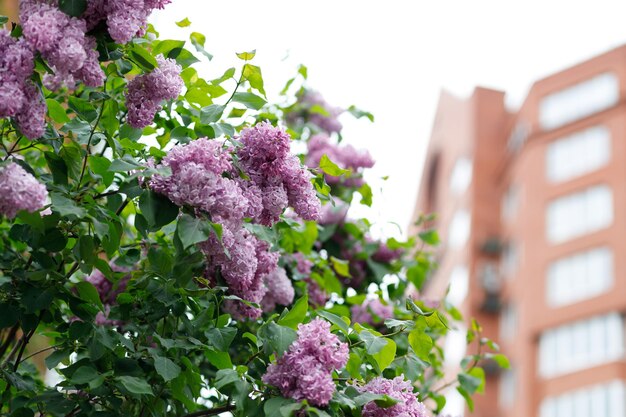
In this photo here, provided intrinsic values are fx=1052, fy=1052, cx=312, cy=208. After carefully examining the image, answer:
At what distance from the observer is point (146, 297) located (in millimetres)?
3805

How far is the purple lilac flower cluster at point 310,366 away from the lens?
121 inches

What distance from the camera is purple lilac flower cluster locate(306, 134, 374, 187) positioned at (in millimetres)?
6004

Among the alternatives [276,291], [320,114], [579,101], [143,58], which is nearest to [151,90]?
[143,58]

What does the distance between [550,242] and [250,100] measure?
3504 centimetres

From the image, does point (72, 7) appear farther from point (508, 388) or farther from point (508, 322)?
point (508, 322)

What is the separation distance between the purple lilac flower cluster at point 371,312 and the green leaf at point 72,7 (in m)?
2.80

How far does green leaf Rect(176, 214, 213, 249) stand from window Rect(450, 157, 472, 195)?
140 feet

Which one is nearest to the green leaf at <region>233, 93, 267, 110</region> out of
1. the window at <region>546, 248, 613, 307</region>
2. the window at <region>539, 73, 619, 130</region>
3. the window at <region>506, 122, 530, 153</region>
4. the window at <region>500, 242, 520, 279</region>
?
the window at <region>546, 248, 613, 307</region>

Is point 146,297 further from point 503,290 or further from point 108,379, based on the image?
point 503,290

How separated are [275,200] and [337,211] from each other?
2461mm

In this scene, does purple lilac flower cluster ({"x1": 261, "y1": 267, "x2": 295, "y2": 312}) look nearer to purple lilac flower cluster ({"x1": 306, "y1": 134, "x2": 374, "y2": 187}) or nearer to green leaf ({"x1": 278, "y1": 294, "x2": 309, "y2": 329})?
green leaf ({"x1": 278, "y1": 294, "x2": 309, "y2": 329})

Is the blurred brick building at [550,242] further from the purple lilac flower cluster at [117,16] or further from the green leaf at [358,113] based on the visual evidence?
the purple lilac flower cluster at [117,16]

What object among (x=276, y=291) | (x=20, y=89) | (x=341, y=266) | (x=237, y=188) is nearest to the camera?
(x=20, y=89)

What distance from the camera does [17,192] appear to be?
9.32ft
